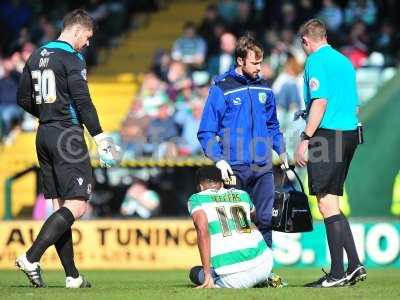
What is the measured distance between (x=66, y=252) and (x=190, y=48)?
1153 cm

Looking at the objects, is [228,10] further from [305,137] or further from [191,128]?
[305,137]

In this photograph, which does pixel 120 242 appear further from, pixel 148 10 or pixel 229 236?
pixel 148 10

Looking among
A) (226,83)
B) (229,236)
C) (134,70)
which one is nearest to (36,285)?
(229,236)

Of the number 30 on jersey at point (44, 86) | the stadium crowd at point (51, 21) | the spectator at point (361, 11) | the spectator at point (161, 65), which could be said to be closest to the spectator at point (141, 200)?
the spectator at point (161, 65)

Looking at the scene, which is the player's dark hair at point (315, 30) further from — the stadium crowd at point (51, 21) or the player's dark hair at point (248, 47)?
the stadium crowd at point (51, 21)

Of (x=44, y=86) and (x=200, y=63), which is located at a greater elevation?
(x=200, y=63)

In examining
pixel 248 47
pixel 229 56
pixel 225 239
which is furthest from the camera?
pixel 229 56

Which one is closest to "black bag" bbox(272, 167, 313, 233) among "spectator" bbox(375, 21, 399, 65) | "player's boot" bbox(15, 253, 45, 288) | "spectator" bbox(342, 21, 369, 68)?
"player's boot" bbox(15, 253, 45, 288)

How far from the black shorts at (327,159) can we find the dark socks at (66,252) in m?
2.18

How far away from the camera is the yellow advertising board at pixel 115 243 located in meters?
16.3

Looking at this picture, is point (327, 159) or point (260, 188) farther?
point (260, 188)

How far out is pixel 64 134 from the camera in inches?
433

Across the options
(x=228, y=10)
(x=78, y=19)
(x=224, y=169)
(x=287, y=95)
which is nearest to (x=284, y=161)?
(x=224, y=169)

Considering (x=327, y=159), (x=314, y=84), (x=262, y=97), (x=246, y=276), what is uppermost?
(x=314, y=84)
